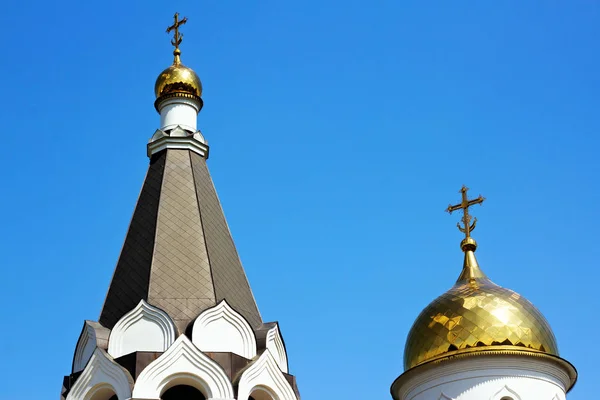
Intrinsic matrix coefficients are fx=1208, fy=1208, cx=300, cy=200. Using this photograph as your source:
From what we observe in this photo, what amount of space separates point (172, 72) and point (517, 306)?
4.76 meters

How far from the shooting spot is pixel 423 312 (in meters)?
14.1

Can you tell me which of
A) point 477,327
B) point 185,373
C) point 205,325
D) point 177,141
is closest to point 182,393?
point 185,373

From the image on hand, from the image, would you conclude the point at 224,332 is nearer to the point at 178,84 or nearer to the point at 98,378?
the point at 98,378

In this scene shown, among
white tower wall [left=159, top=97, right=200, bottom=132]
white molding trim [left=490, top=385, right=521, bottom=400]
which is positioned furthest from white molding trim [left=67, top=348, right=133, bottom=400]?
white molding trim [left=490, top=385, right=521, bottom=400]

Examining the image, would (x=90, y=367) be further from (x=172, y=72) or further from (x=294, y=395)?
(x=172, y=72)

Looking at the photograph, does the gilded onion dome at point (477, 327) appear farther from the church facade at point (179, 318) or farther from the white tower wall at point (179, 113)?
the white tower wall at point (179, 113)

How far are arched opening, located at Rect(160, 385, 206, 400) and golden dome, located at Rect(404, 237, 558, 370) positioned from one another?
11.6 ft

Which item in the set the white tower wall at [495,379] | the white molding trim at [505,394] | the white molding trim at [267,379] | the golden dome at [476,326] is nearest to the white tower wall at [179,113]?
the white molding trim at [267,379]

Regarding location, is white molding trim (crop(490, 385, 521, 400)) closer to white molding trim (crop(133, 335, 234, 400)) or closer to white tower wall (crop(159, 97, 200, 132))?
white molding trim (crop(133, 335, 234, 400))

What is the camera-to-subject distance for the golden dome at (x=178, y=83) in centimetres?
1367

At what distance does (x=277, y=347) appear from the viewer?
1196 centimetres

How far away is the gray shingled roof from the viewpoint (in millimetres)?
11734

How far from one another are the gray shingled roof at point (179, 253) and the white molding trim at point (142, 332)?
128mm

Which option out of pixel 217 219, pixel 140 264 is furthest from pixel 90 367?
pixel 217 219
